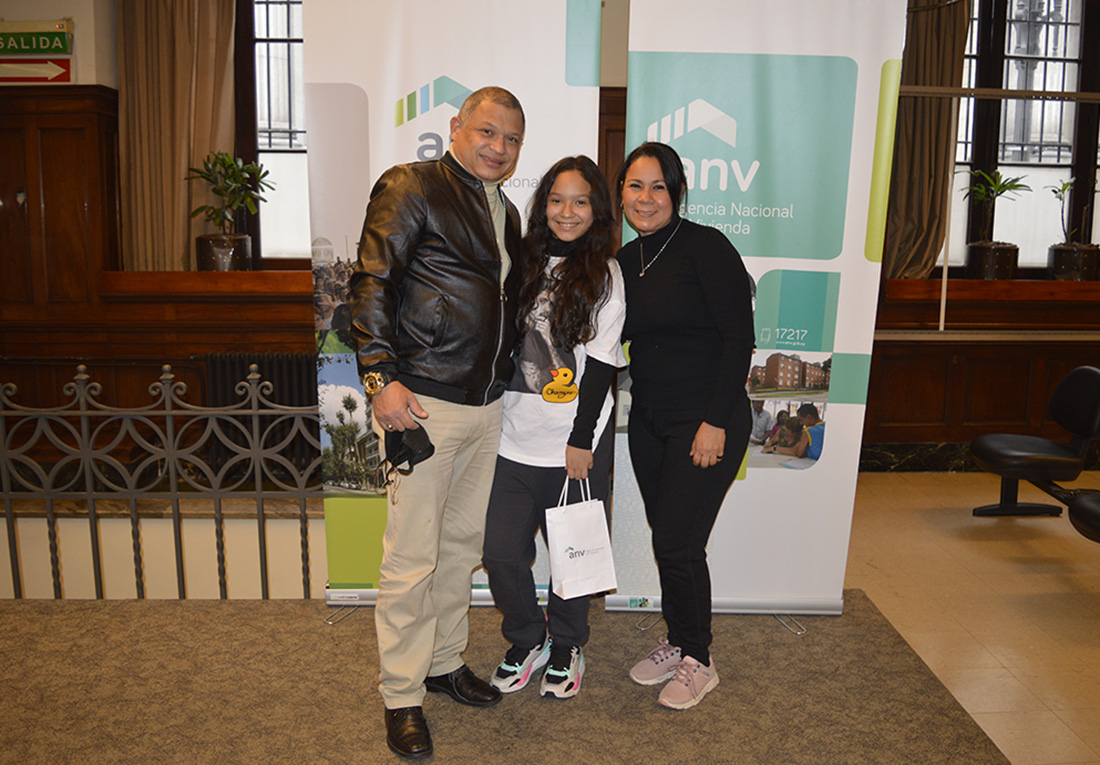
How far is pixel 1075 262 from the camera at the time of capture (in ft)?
18.1

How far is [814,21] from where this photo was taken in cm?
246

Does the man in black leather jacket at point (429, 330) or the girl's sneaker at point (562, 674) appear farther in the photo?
the girl's sneaker at point (562, 674)

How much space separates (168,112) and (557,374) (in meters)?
4.43

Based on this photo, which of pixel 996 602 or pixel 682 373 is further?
pixel 996 602

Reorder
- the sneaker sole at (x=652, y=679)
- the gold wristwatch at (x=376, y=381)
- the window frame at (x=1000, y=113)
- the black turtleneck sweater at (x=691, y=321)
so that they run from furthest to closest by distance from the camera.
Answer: the window frame at (x=1000, y=113), the sneaker sole at (x=652, y=679), the black turtleneck sweater at (x=691, y=321), the gold wristwatch at (x=376, y=381)

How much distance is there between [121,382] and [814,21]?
4875 millimetres

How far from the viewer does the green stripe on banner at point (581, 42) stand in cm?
246

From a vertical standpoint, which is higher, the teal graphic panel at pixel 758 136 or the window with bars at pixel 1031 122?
the window with bars at pixel 1031 122

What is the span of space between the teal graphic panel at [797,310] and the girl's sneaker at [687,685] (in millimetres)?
1063

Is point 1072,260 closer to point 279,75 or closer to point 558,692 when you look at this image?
point 558,692

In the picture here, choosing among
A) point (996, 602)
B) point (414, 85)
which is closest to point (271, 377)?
point (414, 85)

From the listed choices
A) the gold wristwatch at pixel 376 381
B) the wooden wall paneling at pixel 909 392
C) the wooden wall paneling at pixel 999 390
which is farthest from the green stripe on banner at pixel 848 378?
the wooden wall paneling at pixel 999 390

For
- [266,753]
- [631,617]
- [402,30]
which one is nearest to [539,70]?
[402,30]

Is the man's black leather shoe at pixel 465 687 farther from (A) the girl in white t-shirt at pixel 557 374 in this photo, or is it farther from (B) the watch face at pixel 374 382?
(B) the watch face at pixel 374 382
